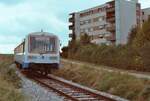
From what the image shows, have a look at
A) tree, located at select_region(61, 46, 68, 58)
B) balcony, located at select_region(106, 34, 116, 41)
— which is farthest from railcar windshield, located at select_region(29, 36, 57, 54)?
balcony, located at select_region(106, 34, 116, 41)

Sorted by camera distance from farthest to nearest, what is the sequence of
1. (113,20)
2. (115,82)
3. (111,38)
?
(113,20) → (111,38) → (115,82)

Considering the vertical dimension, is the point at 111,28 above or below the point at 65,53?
above

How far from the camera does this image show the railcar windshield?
102 ft

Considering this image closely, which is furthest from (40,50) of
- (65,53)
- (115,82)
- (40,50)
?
(65,53)

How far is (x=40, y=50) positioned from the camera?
102 feet

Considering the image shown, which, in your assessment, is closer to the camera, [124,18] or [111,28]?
[111,28]

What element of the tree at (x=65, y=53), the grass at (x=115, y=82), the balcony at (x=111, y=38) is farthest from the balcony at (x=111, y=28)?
the grass at (x=115, y=82)

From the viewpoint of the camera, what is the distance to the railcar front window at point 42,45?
31.1m

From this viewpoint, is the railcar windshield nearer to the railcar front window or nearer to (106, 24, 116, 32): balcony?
the railcar front window

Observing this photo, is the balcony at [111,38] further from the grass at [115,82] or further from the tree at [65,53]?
the grass at [115,82]

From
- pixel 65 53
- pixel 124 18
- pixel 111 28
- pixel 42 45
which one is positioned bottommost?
pixel 65 53

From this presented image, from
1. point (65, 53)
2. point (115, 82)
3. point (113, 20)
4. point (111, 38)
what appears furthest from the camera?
point (113, 20)

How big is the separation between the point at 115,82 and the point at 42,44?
967 centimetres

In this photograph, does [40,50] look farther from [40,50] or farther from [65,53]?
[65,53]
